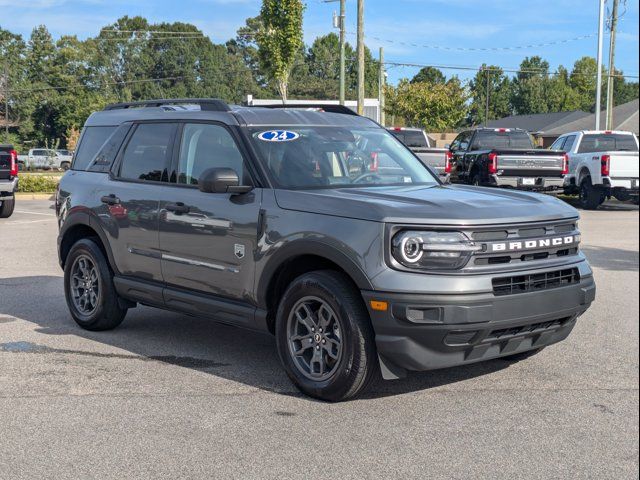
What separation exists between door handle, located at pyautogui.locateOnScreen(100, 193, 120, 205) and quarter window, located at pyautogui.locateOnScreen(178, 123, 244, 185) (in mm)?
772

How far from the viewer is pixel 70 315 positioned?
818cm

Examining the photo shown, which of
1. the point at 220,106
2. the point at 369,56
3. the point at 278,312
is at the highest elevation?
the point at 369,56

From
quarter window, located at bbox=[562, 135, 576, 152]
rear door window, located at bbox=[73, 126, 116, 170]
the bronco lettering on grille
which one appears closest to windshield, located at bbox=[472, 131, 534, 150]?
quarter window, located at bbox=[562, 135, 576, 152]

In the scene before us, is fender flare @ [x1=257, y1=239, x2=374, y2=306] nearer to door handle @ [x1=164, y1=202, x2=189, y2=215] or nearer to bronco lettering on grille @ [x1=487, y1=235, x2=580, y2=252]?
bronco lettering on grille @ [x1=487, y1=235, x2=580, y2=252]

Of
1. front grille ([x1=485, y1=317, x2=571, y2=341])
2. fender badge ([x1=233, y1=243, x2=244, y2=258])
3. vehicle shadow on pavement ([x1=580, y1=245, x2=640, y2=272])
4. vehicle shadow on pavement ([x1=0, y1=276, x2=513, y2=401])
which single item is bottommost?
vehicle shadow on pavement ([x1=0, y1=276, x2=513, y2=401])

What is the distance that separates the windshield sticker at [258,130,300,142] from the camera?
615 centimetres

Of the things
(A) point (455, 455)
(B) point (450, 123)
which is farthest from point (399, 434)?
(B) point (450, 123)

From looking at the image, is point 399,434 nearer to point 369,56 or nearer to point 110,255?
point 110,255

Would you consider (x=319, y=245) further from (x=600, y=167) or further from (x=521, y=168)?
(x=600, y=167)

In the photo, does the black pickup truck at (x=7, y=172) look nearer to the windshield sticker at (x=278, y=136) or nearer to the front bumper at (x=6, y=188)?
the front bumper at (x=6, y=188)

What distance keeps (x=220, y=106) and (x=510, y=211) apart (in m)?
2.54

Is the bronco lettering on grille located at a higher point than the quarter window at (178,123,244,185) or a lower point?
lower

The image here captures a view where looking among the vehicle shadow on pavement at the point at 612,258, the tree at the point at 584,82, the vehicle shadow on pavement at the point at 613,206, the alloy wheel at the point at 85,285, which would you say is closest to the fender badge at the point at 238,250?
the alloy wheel at the point at 85,285

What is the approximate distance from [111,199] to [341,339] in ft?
9.34
